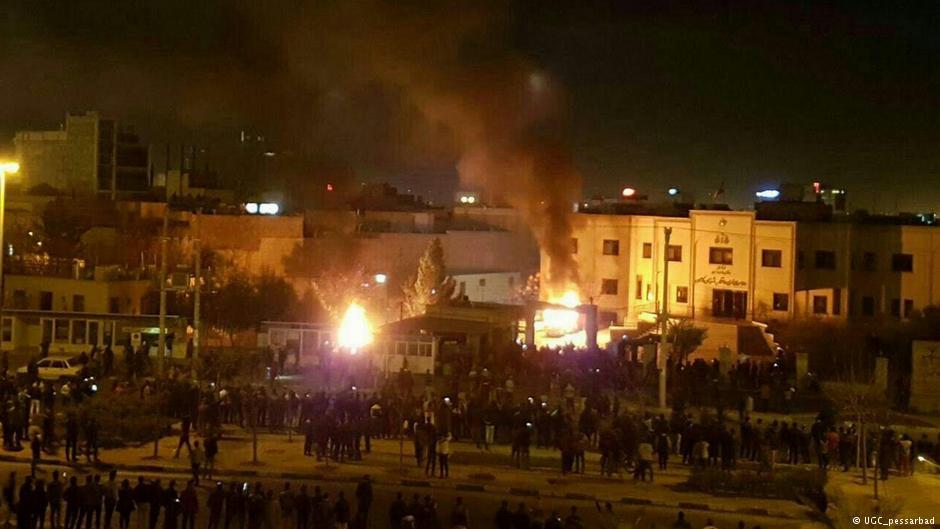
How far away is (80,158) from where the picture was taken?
8688 centimetres

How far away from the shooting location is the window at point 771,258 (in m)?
47.7

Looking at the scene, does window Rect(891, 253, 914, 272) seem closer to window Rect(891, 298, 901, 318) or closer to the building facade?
the building facade

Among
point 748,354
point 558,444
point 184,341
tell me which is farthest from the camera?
point 748,354

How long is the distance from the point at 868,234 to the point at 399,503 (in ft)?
117

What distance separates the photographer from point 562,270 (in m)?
52.4

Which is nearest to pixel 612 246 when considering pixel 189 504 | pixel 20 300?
pixel 20 300

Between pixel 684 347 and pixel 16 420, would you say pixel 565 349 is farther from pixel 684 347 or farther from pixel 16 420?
pixel 16 420

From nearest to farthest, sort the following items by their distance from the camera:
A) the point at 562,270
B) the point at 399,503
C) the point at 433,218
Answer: the point at 399,503
the point at 562,270
the point at 433,218

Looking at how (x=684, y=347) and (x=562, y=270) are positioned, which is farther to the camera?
(x=562, y=270)

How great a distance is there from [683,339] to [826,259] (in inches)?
539

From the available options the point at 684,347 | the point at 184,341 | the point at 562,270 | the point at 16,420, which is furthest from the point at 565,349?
the point at 562,270

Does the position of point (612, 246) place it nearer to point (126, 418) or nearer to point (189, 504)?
point (126, 418)

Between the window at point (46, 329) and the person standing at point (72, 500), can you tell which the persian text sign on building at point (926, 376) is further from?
the window at point (46, 329)

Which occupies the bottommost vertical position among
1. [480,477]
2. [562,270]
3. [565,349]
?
[480,477]
